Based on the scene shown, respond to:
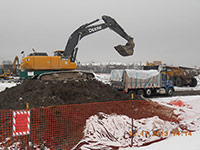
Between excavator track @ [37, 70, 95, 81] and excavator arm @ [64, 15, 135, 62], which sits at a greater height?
excavator arm @ [64, 15, 135, 62]

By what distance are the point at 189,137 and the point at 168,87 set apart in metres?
11.3

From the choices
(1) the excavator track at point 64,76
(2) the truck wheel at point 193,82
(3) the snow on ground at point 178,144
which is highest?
(1) the excavator track at point 64,76

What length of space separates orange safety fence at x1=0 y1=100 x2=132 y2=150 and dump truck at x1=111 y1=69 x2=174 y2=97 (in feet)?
28.4

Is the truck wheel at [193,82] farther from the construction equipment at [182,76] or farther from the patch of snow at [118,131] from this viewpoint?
the patch of snow at [118,131]

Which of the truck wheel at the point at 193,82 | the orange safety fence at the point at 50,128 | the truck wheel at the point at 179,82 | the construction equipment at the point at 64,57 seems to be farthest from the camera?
the truck wheel at the point at 193,82

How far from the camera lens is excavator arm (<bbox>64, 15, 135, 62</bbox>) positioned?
12391mm

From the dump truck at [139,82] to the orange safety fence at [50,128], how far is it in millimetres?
8654

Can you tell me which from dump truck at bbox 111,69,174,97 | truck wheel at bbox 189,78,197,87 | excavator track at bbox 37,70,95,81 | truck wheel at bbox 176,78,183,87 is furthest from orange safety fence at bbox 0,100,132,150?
truck wheel at bbox 189,78,197,87

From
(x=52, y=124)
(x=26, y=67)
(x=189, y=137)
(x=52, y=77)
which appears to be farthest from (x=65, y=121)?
(x=26, y=67)

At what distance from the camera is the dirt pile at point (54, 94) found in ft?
25.9

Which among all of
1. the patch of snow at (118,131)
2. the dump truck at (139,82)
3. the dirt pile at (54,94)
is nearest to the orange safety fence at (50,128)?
the patch of snow at (118,131)

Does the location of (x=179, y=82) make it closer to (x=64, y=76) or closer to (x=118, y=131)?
(x=64, y=76)
